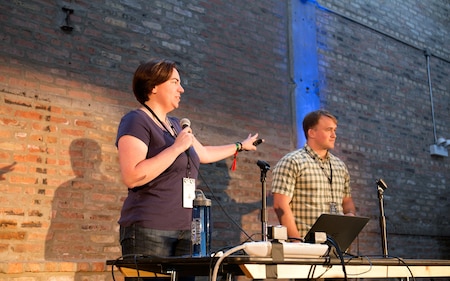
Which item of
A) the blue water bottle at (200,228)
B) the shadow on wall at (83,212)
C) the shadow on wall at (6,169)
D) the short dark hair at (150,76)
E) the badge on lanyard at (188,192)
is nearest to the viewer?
the blue water bottle at (200,228)

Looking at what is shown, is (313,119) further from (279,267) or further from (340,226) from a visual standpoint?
(279,267)

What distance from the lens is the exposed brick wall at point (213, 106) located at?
347 centimetres

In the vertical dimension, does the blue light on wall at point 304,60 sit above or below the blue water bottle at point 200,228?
above

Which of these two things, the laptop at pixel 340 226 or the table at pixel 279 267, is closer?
the table at pixel 279 267

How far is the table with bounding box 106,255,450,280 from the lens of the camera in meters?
1.50

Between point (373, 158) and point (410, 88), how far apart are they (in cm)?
116

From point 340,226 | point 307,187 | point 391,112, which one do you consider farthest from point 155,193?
point 391,112

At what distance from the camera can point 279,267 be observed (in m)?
1.54

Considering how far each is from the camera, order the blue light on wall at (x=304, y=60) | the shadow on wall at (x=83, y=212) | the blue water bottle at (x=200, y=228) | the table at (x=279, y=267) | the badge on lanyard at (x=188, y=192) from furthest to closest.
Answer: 1. the blue light on wall at (x=304, y=60)
2. the shadow on wall at (x=83, y=212)
3. the badge on lanyard at (x=188, y=192)
4. the blue water bottle at (x=200, y=228)
5. the table at (x=279, y=267)

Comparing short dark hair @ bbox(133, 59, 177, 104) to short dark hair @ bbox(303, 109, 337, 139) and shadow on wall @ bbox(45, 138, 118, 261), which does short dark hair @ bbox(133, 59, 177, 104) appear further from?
shadow on wall @ bbox(45, 138, 118, 261)

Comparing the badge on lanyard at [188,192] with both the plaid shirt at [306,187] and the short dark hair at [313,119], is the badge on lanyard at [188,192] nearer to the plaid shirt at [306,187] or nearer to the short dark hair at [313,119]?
the plaid shirt at [306,187]

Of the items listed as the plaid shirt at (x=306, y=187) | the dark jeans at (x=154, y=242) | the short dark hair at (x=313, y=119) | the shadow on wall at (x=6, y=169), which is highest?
the short dark hair at (x=313, y=119)

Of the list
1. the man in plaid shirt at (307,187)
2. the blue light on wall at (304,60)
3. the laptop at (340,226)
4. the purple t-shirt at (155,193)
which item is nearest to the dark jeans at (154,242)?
the purple t-shirt at (155,193)

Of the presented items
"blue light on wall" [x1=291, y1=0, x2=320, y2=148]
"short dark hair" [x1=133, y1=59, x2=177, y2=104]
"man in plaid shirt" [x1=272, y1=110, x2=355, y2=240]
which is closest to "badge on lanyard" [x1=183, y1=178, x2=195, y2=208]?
"short dark hair" [x1=133, y1=59, x2=177, y2=104]
